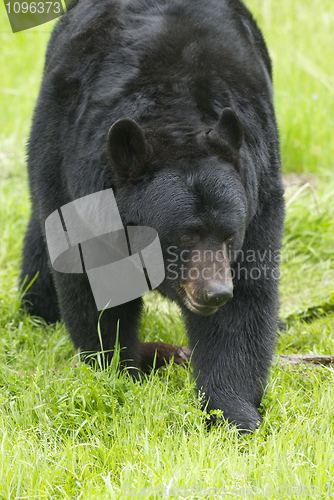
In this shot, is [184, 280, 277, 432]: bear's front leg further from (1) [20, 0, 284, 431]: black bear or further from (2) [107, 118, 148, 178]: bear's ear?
(2) [107, 118, 148, 178]: bear's ear

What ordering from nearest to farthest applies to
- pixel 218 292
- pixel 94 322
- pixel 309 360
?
pixel 218 292 → pixel 94 322 → pixel 309 360

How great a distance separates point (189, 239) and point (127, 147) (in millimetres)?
549

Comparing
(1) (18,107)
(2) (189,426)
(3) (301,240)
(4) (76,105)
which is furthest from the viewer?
(1) (18,107)

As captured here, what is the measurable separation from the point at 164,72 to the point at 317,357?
2.00 metres

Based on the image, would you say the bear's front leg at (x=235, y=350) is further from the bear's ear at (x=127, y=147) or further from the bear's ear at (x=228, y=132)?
the bear's ear at (x=127, y=147)

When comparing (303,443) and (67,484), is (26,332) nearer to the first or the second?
(67,484)

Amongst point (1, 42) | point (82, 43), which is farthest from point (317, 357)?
point (1, 42)

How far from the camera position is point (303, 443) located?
2785mm

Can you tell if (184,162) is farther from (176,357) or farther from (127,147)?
(176,357)

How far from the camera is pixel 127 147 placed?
2863 millimetres

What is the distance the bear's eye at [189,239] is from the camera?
2.93 m

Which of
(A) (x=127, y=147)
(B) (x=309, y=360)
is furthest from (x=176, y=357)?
(A) (x=127, y=147)

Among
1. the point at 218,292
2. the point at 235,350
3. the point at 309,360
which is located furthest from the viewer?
the point at 309,360

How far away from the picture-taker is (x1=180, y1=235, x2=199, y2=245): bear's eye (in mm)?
2930
